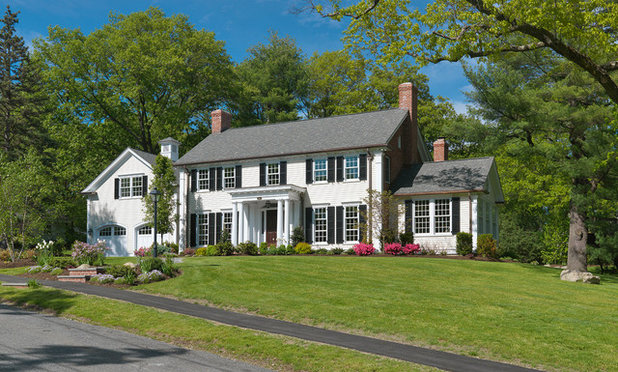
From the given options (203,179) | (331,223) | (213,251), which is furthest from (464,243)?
(203,179)

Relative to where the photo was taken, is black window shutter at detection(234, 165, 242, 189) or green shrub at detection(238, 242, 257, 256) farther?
black window shutter at detection(234, 165, 242, 189)

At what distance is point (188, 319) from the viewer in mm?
11914

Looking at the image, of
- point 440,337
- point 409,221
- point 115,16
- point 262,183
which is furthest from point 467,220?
point 115,16

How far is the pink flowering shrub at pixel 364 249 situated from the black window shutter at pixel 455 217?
426 centimetres

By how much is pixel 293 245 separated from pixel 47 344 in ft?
65.3

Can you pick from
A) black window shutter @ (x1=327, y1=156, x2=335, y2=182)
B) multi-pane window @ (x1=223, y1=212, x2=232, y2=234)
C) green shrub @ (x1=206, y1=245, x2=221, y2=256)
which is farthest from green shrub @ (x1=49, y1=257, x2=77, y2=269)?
black window shutter @ (x1=327, y1=156, x2=335, y2=182)

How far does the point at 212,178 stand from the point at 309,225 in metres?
7.50

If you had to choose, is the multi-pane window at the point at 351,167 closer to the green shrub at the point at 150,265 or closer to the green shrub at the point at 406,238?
the green shrub at the point at 406,238

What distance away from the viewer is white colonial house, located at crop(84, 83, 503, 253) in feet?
90.5

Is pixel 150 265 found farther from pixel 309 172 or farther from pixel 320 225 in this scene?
pixel 309 172

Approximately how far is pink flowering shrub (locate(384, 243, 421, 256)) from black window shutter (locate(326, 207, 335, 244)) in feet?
11.5

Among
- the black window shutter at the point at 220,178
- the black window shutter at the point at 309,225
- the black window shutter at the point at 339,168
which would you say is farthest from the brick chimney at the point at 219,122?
the black window shutter at the point at 339,168

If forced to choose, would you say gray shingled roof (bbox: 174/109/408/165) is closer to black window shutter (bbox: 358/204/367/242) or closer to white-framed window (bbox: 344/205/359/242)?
black window shutter (bbox: 358/204/367/242)

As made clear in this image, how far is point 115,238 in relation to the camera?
3550 cm
